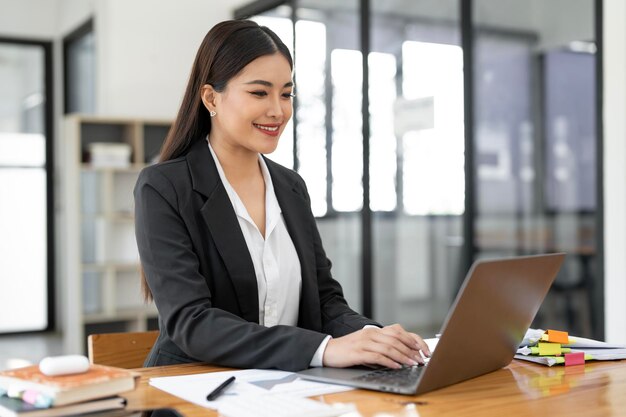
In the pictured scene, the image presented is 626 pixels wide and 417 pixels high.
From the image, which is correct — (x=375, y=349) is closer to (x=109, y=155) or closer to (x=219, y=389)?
(x=219, y=389)

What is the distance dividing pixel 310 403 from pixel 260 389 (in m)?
0.15

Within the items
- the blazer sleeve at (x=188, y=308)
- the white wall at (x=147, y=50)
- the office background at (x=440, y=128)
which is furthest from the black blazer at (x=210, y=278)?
the white wall at (x=147, y=50)

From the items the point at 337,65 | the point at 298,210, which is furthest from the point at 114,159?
the point at 298,210

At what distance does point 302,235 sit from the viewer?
2.11 m

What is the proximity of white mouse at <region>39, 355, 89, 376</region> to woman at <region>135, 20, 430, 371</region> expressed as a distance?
0.39m

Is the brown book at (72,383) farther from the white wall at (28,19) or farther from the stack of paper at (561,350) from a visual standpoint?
the white wall at (28,19)

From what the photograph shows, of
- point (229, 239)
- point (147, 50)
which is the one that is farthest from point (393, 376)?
point (147, 50)

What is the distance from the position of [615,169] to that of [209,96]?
2.10 m

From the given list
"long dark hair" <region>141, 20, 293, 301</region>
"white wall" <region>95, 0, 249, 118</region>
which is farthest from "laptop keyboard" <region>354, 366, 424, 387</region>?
"white wall" <region>95, 0, 249, 118</region>

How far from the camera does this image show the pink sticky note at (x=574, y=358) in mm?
1749

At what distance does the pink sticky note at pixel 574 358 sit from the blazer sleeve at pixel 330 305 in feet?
1.50

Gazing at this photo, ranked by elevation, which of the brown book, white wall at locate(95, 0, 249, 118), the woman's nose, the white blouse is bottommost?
the brown book

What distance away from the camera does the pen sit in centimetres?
138

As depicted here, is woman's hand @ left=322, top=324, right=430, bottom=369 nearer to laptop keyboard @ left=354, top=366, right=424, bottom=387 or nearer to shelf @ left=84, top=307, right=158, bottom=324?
laptop keyboard @ left=354, top=366, right=424, bottom=387
